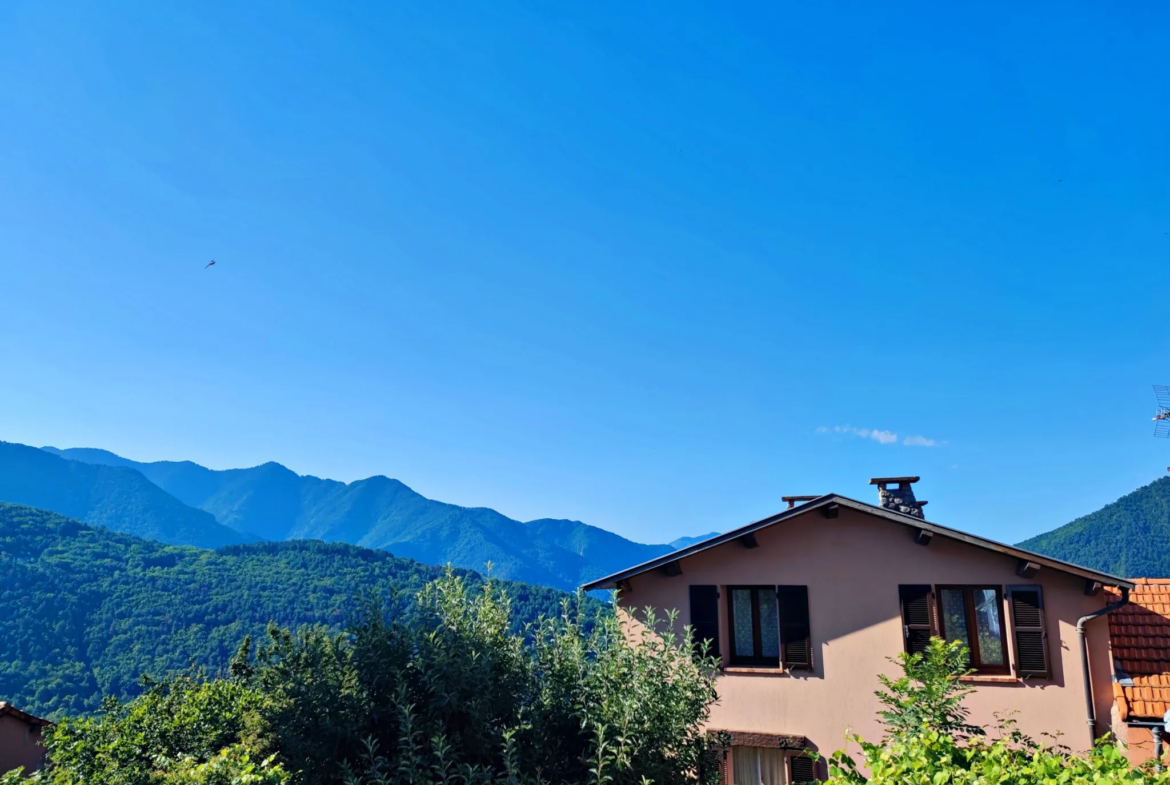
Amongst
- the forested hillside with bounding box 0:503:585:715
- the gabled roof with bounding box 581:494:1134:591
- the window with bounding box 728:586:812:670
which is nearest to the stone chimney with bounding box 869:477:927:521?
the gabled roof with bounding box 581:494:1134:591

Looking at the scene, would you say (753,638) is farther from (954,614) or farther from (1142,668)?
(1142,668)

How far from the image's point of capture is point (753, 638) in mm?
15211

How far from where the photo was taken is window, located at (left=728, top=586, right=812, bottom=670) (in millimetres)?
14766

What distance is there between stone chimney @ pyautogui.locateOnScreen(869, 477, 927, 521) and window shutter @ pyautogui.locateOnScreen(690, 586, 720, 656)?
18.6 feet

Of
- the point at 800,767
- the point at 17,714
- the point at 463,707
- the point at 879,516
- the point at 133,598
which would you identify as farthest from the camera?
the point at 133,598

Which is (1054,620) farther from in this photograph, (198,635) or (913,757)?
(198,635)

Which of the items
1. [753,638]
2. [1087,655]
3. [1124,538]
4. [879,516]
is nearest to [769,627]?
[753,638]

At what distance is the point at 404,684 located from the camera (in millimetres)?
6996

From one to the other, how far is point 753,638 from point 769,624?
1.43ft

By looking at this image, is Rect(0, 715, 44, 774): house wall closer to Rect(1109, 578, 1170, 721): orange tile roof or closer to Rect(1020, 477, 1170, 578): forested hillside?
Rect(1109, 578, 1170, 721): orange tile roof

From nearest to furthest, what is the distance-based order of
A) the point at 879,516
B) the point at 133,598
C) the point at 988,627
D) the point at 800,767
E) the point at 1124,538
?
the point at 988,627 → the point at 800,767 → the point at 879,516 → the point at 1124,538 → the point at 133,598

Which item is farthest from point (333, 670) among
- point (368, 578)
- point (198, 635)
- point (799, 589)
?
point (368, 578)

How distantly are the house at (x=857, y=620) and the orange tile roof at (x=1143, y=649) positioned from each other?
0.36m

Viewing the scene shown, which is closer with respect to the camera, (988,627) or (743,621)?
(988,627)
